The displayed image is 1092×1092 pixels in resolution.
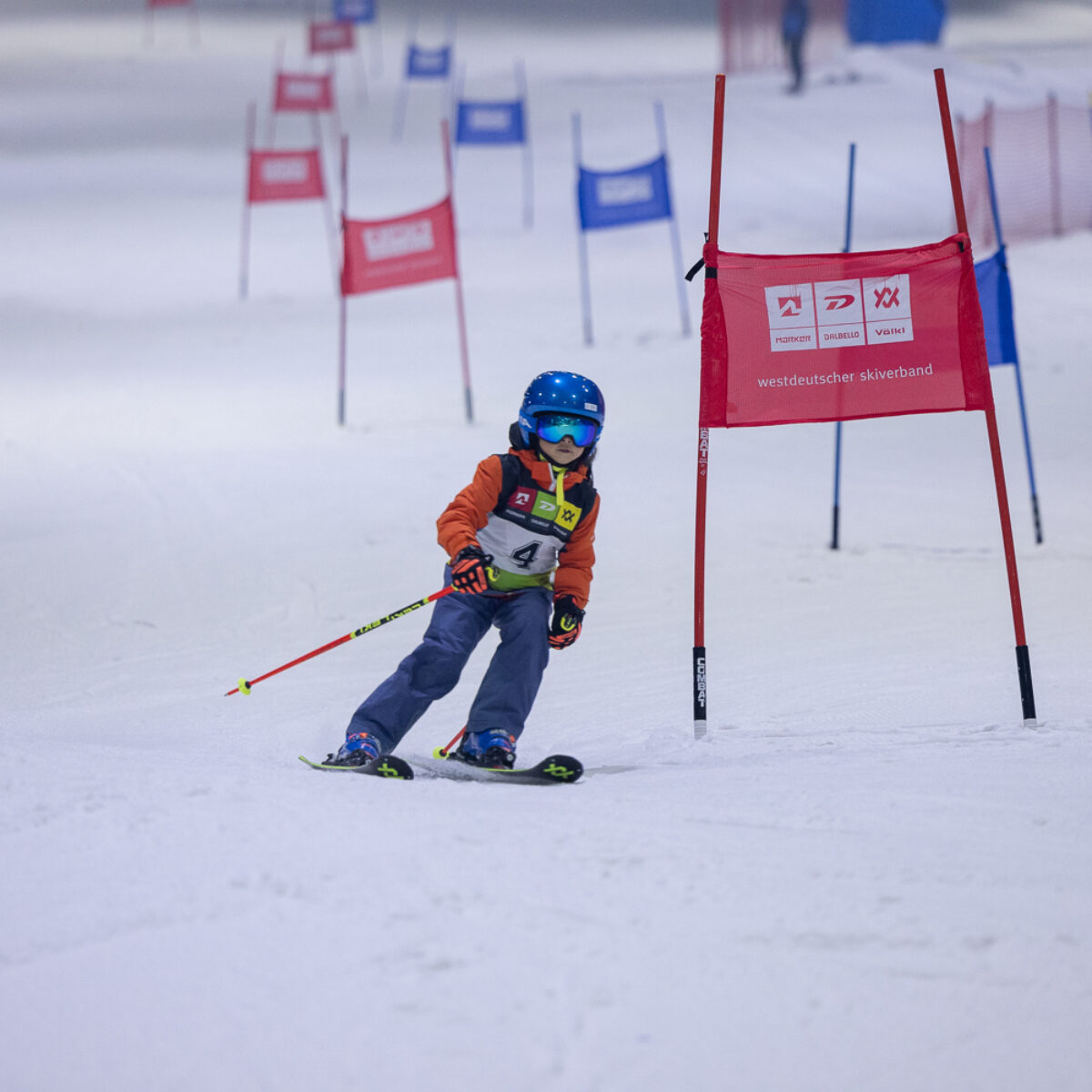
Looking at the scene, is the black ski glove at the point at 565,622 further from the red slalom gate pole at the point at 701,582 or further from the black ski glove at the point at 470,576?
the red slalom gate pole at the point at 701,582

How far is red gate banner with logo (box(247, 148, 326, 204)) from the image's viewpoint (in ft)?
50.7

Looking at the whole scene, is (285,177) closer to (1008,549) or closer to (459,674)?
(459,674)

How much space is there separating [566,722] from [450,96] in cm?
2771

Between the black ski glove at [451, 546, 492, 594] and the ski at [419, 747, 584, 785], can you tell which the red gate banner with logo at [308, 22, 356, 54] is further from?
the ski at [419, 747, 584, 785]

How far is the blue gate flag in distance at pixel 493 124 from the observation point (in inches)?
730

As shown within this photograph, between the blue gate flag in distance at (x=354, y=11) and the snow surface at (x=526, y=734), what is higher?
the blue gate flag in distance at (x=354, y=11)

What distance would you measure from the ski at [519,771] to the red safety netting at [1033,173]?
1373cm

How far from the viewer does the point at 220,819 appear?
302cm

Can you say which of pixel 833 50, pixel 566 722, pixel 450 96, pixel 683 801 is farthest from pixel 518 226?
pixel 683 801

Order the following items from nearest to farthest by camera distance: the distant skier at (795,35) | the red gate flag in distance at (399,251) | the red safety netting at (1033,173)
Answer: the red gate flag in distance at (399,251), the red safety netting at (1033,173), the distant skier at (795,35)

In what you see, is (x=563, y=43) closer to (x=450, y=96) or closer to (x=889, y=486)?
(x=450, y=96)

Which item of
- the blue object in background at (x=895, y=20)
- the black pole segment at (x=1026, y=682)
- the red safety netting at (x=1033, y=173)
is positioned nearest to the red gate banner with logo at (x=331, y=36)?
the blue object in background at (x=895, y=20)

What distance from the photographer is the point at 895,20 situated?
2914 centimetres

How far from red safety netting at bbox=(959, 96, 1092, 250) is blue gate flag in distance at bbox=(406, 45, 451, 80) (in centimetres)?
1159
